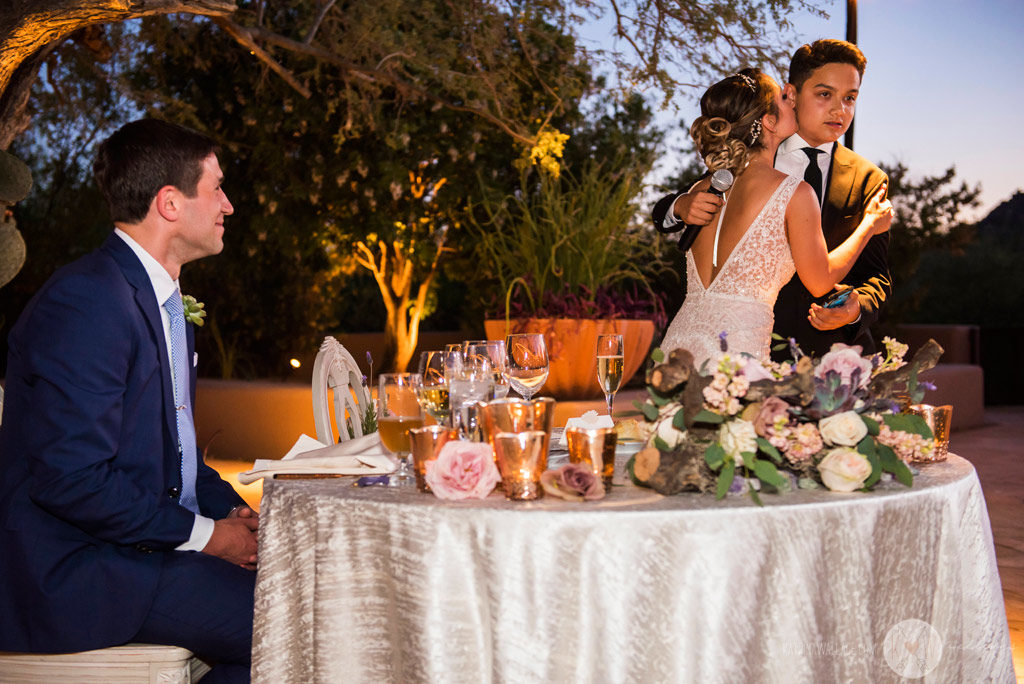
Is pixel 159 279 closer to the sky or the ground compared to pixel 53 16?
closer to the ground

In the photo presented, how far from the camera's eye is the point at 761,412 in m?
1.56

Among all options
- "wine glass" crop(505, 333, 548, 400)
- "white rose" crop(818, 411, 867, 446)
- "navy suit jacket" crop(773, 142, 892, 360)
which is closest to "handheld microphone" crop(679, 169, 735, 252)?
"navy suit jacket" crop(773, 142, 892, 360)

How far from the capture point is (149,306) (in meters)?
2.16

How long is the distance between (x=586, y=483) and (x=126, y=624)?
3.60 ft

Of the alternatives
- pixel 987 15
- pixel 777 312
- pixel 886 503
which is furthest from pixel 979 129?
pixel 886 503

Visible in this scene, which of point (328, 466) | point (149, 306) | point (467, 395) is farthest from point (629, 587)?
point (149, 306)

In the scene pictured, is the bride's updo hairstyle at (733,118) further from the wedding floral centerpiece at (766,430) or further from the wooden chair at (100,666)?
the wooden chair at (100,666)

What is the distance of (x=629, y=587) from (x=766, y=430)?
36 centimetres

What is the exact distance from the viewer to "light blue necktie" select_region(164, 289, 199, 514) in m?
2.34

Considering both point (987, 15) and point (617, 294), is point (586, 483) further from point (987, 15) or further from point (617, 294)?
point (987, 15)

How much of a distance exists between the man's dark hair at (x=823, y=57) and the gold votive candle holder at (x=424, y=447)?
2372mm

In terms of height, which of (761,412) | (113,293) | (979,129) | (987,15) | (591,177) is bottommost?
(761,412)

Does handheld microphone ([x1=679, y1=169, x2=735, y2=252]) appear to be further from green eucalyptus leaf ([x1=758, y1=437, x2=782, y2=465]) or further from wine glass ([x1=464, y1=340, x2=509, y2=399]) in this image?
green eucalyptus leaf ([x1=758, y1=437, x2=782, y2=465])

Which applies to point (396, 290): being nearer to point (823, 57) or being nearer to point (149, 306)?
point (823, 57)
